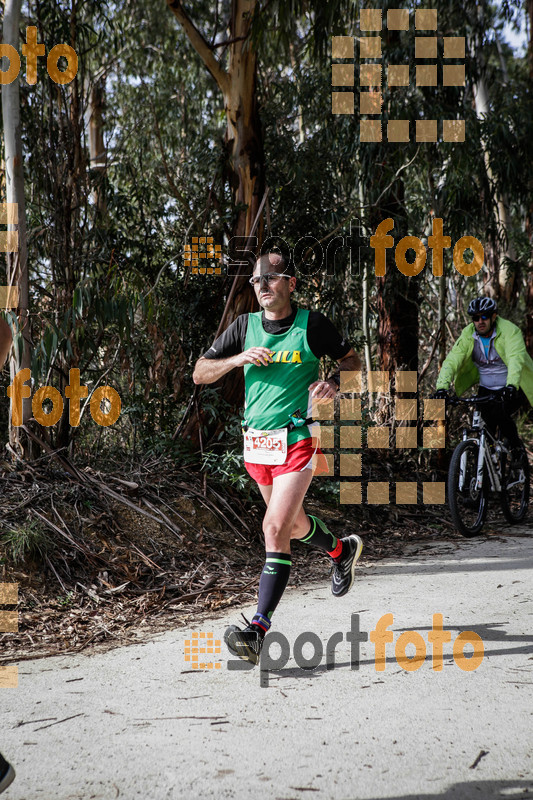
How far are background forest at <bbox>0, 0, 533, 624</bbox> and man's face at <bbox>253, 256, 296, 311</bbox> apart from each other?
105 inches

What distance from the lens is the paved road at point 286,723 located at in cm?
272

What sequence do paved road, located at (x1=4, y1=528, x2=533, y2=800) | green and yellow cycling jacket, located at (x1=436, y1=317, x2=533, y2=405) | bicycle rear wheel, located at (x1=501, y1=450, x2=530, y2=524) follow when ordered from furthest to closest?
bicycle rear wheel, located at (x1=501, y1=450, x2=530, y2=524) → green and yellow cycling jacket, located at (x1=436, y1=317, x2=533, y2=405) → paved road, located at (x1=4, y1=528, x2=533, y2=800)

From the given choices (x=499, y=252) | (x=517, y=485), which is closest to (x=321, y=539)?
(x=517, y=485)

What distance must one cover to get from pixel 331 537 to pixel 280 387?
1110 millimetres

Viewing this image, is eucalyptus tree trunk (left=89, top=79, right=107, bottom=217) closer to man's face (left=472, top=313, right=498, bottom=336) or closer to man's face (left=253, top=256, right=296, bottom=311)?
man's face (left=472, top=313, right=498, bottom=336)

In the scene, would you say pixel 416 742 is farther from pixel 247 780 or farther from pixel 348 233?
pixel 348 233

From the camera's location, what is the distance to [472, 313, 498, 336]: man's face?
25.1 ft

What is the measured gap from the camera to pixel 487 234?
11.0 meters

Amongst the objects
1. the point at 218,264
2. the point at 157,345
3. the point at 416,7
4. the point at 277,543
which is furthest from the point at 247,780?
the point at 416,7

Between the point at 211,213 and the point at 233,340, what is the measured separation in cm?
413

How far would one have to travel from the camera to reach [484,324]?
25.1ft

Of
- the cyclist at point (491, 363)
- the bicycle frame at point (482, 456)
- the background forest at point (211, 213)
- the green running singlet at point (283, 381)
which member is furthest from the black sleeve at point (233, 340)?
the bicycle frame at point (482, 456)

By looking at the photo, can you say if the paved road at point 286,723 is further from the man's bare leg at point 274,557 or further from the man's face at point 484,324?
the man's face at point 484,324

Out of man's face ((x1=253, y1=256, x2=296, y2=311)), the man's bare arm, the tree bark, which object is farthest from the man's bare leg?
the tree bark
